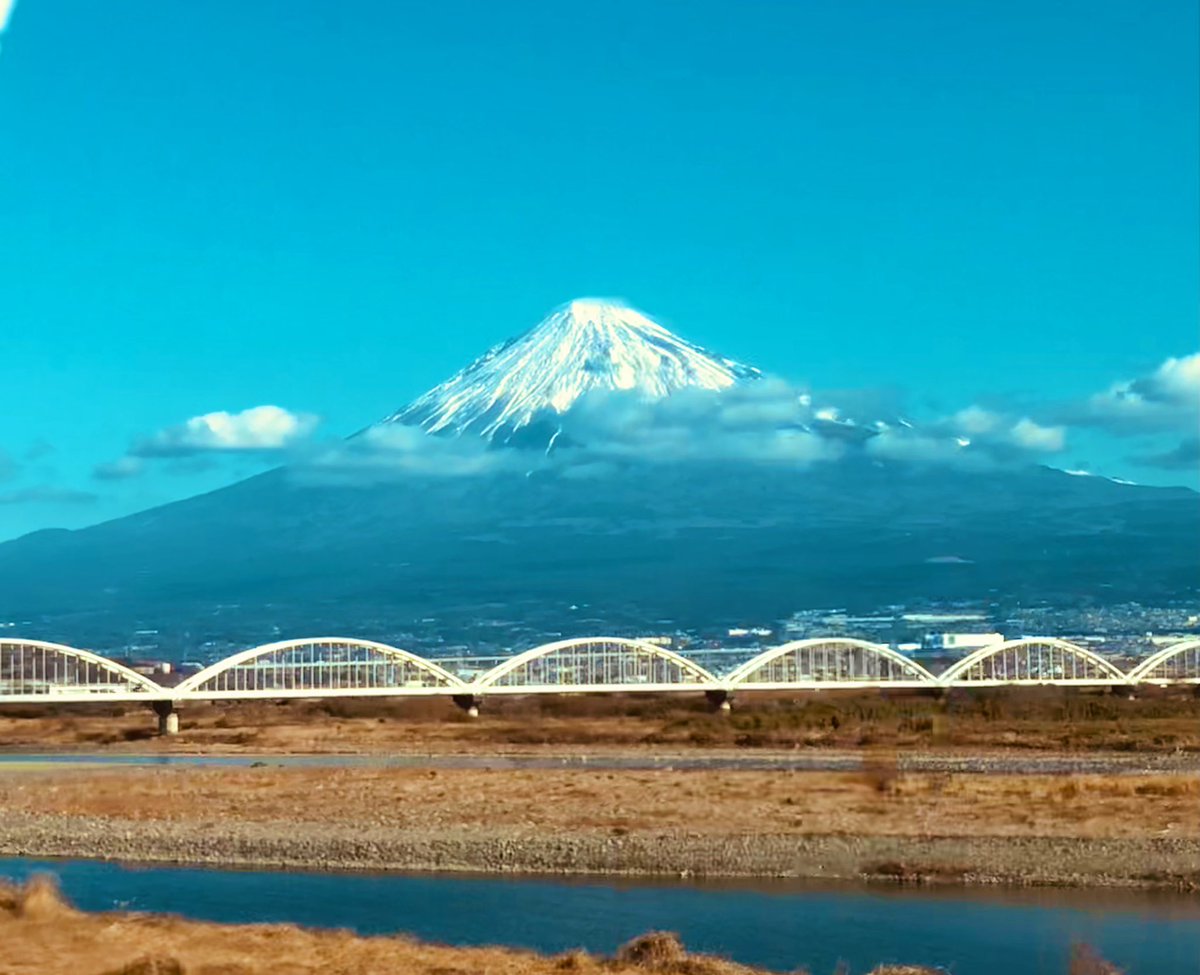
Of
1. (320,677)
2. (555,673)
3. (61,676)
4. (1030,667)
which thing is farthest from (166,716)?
(1030,667)

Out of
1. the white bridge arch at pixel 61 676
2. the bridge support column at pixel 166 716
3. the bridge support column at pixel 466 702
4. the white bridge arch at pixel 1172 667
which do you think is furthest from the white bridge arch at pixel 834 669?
the white bridge arch at pixel 61 676

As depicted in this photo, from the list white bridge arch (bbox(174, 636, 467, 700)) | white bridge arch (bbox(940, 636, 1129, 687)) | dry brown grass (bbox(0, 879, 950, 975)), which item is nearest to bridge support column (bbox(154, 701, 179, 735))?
white bridge arch (bbox(174, 636, 467, 700))

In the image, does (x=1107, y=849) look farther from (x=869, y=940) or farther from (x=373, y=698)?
(x=373, y=698)

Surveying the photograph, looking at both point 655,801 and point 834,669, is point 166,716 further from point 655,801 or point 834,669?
point 655,801

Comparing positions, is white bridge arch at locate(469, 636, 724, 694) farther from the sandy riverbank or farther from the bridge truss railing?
the sandy riverbank

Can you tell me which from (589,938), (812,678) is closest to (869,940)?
(589,938)

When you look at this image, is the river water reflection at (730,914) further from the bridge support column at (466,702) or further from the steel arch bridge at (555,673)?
the bridge support column at (466,702)

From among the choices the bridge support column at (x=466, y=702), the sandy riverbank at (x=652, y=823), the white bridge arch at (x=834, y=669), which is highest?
the white bridge arch at (x=834, y=669)
